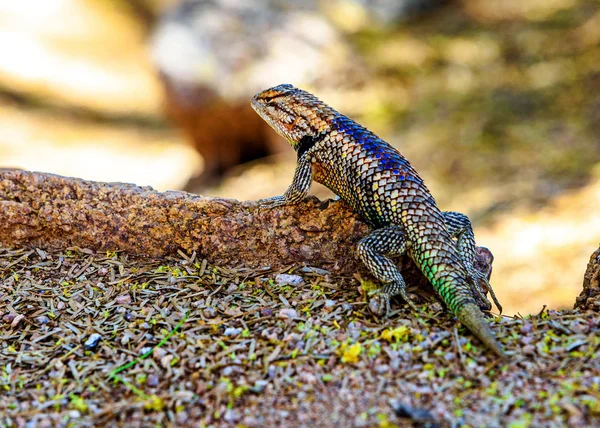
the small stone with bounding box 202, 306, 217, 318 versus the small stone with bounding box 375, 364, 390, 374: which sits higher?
the small stone with bounding box 202, 306, 217, 318

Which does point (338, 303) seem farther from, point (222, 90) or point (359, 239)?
point (222, 90)

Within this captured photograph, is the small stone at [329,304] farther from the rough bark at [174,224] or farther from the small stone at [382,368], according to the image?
the small stone at [382,368]

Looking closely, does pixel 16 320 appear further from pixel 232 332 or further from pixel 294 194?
pixel 294 194

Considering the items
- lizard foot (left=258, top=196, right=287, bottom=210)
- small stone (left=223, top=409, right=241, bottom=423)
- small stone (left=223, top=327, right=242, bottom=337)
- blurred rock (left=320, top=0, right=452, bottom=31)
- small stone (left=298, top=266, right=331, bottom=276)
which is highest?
blurred rock (left=320, top=0, right=452, bottom=31)

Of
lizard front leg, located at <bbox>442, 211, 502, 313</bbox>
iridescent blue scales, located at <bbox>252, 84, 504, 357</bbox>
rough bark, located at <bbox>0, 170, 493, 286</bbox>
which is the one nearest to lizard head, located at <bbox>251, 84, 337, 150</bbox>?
iridescent blue scales, located at <bbox>252, 84, 504, 357</bbox>

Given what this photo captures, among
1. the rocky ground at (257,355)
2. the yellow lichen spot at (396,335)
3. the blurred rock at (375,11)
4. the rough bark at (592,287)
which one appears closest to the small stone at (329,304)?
the rocky ground at (257,355)

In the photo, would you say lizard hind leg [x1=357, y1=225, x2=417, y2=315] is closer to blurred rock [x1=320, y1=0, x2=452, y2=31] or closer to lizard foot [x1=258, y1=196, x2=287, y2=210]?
lizard foot [x1=258, y1=196, x2=287, y2=210]

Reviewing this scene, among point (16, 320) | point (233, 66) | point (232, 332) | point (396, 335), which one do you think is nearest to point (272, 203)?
point (232, 332)
